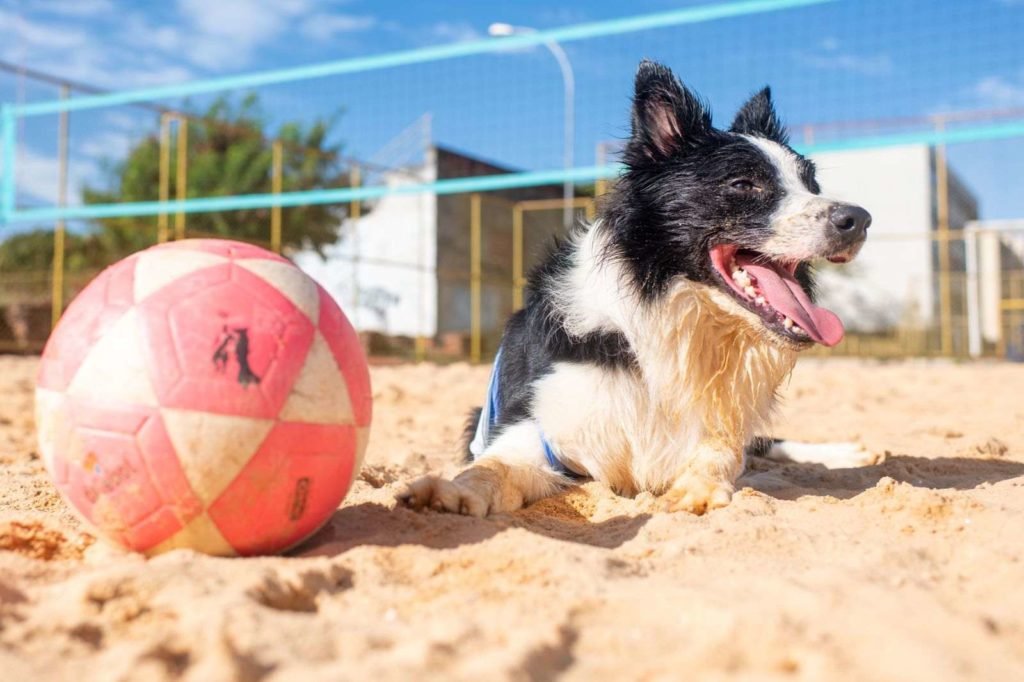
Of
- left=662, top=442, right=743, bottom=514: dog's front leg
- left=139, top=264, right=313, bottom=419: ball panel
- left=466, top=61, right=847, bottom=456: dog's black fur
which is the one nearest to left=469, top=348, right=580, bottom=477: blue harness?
left=466, top=61, right=847, bottom=456: dog's black fur

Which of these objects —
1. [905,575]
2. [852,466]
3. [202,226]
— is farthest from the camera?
[202,226]

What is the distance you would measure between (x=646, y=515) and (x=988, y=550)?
938mm

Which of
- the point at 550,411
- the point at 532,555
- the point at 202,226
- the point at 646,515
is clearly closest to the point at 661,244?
the point at 550,411

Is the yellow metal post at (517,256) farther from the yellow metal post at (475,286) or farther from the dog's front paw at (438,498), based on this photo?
A: the dog's front paw at (438,498)

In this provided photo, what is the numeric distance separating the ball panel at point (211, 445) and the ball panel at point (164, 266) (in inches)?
11.8

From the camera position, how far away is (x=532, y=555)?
2029 mm

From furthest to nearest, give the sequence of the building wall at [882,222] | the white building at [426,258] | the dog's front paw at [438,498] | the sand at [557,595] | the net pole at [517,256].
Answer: the building wall at [882,222] → the white building at [426,258] → the net pole at [517,256] → the dog's front paw at [438,498] → the sand at [557,595]

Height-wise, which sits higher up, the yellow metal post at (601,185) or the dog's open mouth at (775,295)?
the yellow metal post at (601,185)

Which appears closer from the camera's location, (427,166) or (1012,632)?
(1012,632)

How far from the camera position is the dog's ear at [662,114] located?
131 inches

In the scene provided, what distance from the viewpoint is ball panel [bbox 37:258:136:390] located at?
6.50 feet

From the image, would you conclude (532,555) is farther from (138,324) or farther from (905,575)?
(138,324)

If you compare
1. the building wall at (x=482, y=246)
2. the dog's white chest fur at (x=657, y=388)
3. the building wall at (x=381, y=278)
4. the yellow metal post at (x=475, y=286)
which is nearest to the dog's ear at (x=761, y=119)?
the dog's white chest fur at (x=657, y=388)

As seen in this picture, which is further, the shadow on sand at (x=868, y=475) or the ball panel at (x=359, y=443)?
the shadow on sand at (x=868, y=475)
